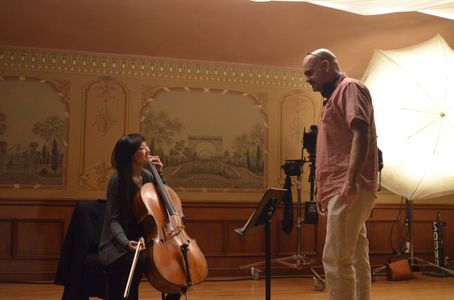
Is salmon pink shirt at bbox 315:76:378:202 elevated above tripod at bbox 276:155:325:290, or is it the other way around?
salmon pink shirt at bbox 315:76:378:202

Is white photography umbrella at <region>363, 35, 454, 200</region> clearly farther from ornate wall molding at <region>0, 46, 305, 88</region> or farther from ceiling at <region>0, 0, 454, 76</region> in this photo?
ornate wall molding at <region>0, 46, 305, 88</region>


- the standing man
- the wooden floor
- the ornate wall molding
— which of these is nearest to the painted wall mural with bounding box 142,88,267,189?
the ornate wall molding

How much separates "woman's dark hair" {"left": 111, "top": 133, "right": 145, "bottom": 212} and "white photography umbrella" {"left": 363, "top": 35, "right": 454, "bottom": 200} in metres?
2.34

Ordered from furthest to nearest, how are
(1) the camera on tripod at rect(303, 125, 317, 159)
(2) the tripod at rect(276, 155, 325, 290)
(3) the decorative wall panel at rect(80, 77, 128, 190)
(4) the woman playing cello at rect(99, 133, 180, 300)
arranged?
(3) the decorative wall panel at rect(80, 77, 128, 190) < (1) the camera on tripod at rect(303, 125, 317, 159) < (2) the tripod at rect(276, 155, 325, 290) < (4) the woman playing cello at rect(99, 133, 180, 300)

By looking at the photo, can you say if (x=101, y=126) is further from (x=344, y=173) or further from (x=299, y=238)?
(x=344, y=173)

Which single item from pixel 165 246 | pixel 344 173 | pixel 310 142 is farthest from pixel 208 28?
pixel 344 173

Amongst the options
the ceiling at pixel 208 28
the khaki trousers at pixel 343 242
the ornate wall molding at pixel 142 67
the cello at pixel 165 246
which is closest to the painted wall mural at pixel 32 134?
the ornate wall molding at pixel 142 67

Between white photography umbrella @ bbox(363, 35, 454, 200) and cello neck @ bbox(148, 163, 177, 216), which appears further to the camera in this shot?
white photography umbrella @ bbox(363, 35, 454, 200)

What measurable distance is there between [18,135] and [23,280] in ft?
4.92

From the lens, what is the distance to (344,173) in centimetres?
239

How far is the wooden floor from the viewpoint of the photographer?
4613mm

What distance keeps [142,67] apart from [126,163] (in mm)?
2956

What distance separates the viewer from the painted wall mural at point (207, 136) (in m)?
5.84

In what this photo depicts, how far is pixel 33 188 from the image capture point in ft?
18.0
